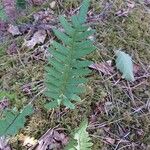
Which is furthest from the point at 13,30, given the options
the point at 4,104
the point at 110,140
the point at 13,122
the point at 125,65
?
the point at 13,122

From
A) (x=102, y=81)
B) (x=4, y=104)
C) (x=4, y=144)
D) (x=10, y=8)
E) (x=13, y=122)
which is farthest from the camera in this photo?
(x=10, y=8)

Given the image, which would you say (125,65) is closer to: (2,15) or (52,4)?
(52,4)

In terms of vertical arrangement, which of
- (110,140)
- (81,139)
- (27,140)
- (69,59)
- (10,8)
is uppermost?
(69,59)

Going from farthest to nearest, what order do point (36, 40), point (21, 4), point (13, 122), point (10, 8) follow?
point (10, 8), point (21, 4), point (36, 40), point (13, 122)

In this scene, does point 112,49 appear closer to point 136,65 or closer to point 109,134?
point 136,65

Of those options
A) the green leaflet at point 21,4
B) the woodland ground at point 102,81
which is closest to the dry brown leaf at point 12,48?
the woodland ground at point 102,81

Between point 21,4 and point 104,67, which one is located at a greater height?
point 21,4
